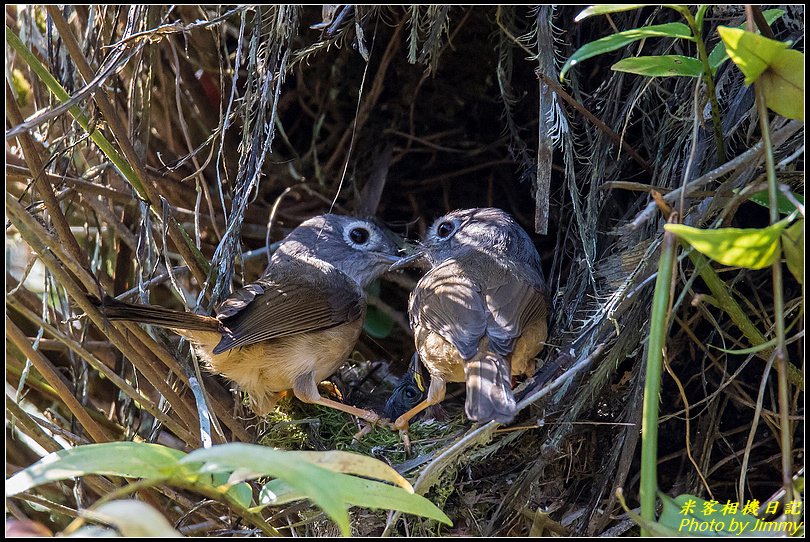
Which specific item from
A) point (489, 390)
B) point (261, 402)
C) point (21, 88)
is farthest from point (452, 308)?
point (21, 88)

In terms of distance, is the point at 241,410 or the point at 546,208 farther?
the point at 241,410

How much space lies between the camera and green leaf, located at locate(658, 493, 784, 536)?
6.00ft

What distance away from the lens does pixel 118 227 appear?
154 inches

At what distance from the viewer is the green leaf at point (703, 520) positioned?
Result: 1.83 metres

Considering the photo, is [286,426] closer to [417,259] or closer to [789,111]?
[417,259]

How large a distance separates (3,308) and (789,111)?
2638mm

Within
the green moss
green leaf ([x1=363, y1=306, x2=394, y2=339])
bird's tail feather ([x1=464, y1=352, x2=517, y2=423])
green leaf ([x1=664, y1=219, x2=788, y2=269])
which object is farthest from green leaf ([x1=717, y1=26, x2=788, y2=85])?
the green moss

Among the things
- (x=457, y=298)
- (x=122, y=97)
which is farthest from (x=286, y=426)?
(x=122, y=97)

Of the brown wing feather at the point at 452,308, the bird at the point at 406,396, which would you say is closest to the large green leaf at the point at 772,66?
the brown wing feather at the point at 452,308

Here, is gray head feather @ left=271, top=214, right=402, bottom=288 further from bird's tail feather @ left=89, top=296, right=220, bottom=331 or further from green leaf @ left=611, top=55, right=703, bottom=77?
green leaf @ left=611, top=55, right=703, bottom=77

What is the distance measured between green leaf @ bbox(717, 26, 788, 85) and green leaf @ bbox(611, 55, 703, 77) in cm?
38

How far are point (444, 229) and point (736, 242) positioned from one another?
2657mm

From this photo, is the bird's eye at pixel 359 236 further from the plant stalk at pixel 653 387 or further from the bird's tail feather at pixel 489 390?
the plant stalk at pixel 653 387

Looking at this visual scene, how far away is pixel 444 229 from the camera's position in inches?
170
